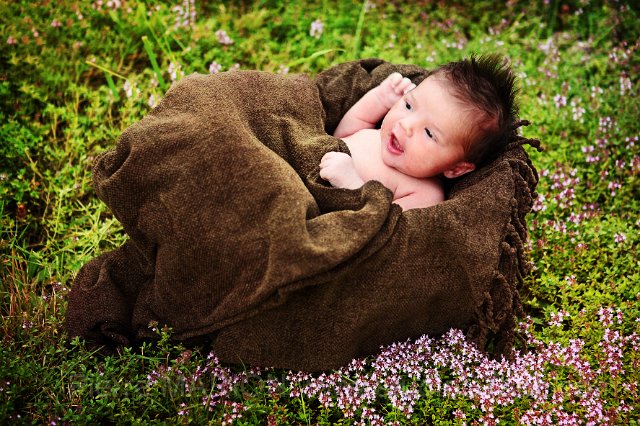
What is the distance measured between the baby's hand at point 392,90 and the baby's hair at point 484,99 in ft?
1.17

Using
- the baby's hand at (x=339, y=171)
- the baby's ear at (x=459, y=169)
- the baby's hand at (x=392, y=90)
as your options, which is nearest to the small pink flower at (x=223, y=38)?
the baby's hand at (x=392, y=90)

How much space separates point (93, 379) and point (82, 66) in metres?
2.54

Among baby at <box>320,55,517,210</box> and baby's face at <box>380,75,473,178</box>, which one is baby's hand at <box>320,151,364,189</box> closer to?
baby at <box>320,55,517,210</box>

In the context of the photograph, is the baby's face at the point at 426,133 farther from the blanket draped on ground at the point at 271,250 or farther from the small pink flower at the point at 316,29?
the small pink flower at the point at 316,29

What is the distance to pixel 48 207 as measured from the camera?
143 inches

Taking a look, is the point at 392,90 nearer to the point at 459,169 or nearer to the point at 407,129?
the point at 407,129

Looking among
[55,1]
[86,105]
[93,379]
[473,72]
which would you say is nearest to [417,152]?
[473,72]

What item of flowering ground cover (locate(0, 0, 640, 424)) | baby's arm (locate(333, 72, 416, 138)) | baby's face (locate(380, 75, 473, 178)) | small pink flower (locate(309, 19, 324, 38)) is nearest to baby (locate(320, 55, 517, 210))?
baby's face (locate(380, 75, 473, 178))

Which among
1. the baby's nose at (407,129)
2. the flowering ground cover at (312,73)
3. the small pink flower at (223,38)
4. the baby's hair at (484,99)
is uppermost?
the baby's hair at (484,99)

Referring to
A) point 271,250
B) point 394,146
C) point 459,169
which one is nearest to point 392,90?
point 394,146

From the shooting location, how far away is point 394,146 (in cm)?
303

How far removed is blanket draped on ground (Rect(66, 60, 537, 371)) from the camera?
99.2 inches

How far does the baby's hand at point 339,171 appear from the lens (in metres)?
2.80

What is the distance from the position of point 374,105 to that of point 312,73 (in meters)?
1.37
